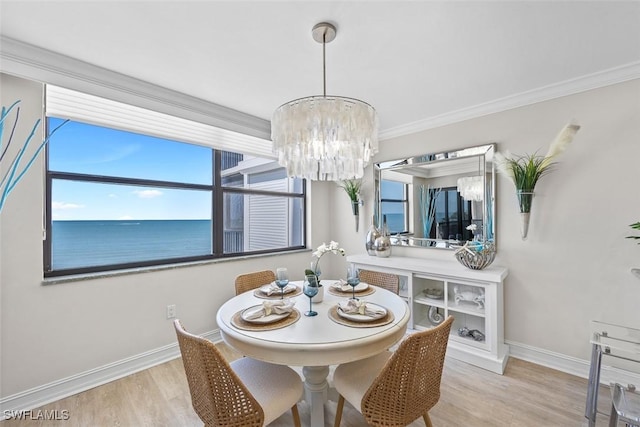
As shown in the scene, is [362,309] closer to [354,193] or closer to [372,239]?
[372,239]

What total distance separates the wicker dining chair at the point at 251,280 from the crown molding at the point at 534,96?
90.4 inches

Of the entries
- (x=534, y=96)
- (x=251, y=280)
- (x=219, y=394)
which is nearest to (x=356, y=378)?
(x=219, y=394)

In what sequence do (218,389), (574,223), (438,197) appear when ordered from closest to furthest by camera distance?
(218,389) → (574,223) → (438,197)

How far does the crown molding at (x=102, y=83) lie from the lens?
175 centimetres

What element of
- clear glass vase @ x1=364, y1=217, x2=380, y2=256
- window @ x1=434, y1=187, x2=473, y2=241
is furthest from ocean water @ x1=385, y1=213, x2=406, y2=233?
window @ x1=434, y1=187, x2=473, y2=241

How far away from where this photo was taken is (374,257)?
127 inches

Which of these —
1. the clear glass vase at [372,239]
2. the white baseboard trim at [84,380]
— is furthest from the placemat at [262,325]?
the clear glass vase at [372,239]

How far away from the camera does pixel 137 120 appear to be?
7.58ft

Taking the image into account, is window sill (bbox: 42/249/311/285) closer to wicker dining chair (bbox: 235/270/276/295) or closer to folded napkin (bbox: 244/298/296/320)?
wicker dining chair (bbox: 235/270/276/295)

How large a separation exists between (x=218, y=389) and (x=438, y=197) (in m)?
2.72

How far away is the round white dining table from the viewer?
1.27m

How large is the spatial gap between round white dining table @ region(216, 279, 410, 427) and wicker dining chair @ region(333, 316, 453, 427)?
157 millimetres

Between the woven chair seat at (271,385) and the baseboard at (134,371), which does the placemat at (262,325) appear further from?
the baseboard at (134,371)

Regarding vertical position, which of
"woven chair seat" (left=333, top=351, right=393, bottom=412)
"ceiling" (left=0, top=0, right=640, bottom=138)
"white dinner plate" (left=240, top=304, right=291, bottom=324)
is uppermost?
"ceiling" (left=0, top=0, right=640, bottom=138)
